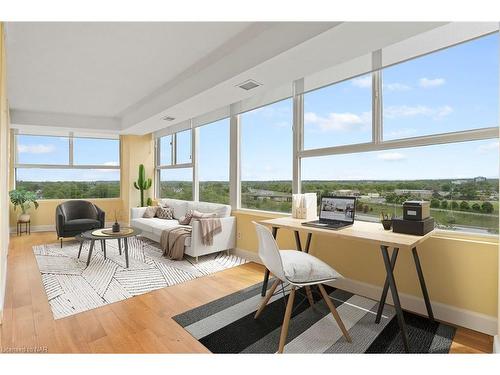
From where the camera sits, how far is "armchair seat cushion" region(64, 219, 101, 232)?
4469 millimetres

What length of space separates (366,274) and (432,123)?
152cm

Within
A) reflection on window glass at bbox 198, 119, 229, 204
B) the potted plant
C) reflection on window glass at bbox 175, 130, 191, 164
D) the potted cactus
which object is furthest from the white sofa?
the potted plant

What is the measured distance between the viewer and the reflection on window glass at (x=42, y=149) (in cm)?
598

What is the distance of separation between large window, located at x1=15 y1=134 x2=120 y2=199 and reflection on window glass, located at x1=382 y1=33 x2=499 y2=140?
651 centimetres

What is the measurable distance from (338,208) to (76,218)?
15.6ft

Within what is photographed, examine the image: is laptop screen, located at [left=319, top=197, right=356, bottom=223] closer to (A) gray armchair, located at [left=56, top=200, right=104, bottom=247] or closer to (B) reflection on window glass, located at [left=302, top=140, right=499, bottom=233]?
(B) reflection on window glass, located at [left=302, top=140, right=499, bottom=233]

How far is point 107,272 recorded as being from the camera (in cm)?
325

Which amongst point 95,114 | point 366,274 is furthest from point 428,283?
point 95,114

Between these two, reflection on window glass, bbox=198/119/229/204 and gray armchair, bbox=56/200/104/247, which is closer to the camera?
gray armchair, bbox=56/200/104/247

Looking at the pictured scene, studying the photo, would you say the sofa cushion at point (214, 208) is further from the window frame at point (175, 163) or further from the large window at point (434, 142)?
the large window at point (434, 142)

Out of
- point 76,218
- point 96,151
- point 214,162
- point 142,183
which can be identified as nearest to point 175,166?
point 142,183

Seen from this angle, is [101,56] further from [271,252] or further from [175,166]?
[175,166]
